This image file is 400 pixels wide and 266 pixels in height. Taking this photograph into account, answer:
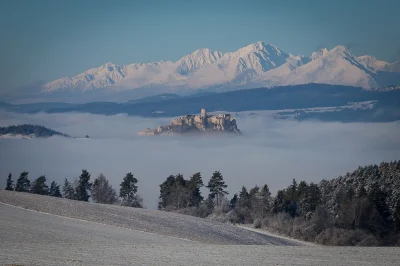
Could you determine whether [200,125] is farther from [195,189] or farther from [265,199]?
[265,199]

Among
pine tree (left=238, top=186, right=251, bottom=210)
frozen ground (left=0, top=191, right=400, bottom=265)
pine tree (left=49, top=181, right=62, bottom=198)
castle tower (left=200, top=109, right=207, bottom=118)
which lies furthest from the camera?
castle tower (left=200, top=109, right=207, bottom=118)

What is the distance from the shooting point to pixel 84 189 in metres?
66.6

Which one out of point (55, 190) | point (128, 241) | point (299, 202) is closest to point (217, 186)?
point (299, 202)

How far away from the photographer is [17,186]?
66.9 meters

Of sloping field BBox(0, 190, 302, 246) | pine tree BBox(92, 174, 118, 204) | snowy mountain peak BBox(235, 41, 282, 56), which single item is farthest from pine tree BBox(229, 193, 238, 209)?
snowy mountain peak BBox(235, 41, 282, 56)

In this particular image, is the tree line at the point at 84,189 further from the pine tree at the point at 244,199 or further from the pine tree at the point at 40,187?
the pine tree at the point at 244,199

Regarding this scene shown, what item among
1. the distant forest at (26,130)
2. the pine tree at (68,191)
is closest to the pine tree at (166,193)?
the pine tree at (68,191)

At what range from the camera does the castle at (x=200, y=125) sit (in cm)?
8169

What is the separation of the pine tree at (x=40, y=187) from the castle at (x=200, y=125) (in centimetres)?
2137

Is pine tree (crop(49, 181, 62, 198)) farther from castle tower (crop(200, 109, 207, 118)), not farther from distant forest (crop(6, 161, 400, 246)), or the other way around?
castle tower (crop(200, 109, 207, 118))

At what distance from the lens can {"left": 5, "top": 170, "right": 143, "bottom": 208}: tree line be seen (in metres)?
65.6

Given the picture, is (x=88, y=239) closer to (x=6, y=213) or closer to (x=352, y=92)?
(x=6, y=213)

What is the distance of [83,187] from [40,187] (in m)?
4.41

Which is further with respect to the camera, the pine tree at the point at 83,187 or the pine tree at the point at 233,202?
the pine tree at the point at 83,187
